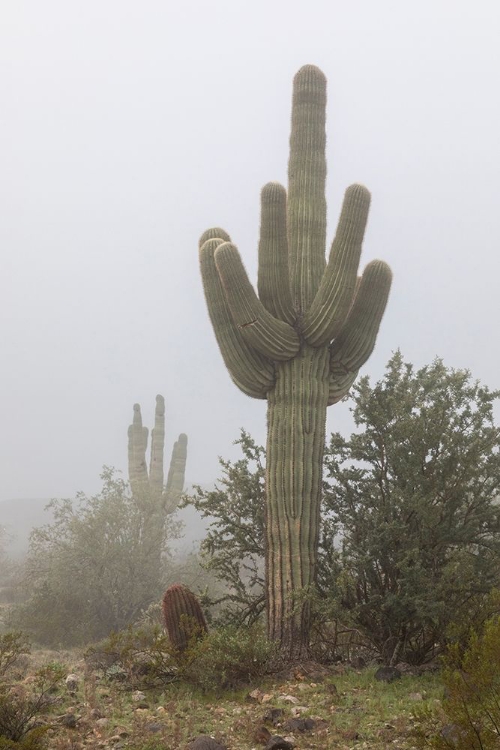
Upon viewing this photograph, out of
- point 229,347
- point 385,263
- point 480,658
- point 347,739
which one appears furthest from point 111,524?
point 480,658

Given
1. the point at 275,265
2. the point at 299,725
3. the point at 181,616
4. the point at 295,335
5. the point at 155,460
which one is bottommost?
the point at 299,725

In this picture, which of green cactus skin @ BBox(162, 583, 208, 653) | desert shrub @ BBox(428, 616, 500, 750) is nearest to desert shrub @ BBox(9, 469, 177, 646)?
green cactus skin @ BBox(162, 583, 208, 653)

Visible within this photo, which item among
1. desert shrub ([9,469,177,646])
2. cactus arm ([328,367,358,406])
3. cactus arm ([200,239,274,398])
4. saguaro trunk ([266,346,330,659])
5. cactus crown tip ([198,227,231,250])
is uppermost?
cactus crown tip ([198,227,231,250])

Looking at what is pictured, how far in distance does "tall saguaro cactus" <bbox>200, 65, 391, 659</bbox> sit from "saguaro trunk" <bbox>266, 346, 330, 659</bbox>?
0.01m

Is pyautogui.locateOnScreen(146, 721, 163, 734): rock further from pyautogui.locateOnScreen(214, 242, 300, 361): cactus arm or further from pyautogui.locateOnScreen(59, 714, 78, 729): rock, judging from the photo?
pyautogui.locateOnScreen(214, 242, 300, 361): cactus arm

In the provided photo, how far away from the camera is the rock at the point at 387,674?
7785 mm

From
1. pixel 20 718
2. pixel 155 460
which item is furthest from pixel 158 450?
pixel 20 718

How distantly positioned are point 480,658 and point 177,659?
4.71 metres

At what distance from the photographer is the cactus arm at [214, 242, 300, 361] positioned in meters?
9.41

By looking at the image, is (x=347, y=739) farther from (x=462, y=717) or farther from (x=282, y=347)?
(x=282, y=347)

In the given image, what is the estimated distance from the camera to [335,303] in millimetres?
9570

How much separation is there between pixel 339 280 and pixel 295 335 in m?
1.05

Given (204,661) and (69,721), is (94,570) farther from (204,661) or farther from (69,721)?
(69,721)

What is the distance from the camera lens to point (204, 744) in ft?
18.6
